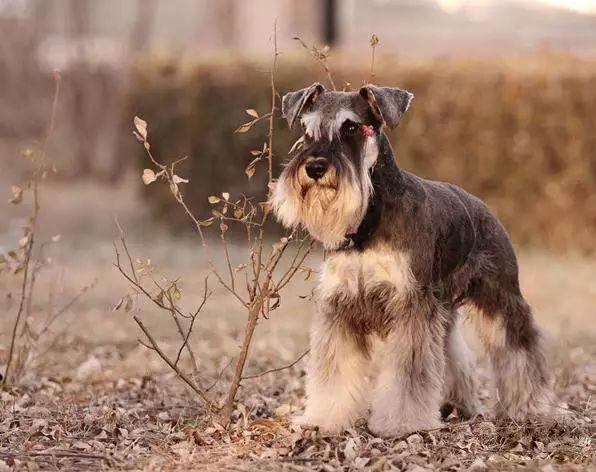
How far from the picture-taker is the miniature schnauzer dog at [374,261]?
578 centimetres

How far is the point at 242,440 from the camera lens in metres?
6.25

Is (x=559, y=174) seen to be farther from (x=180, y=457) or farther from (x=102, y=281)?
(x=180, y=457)

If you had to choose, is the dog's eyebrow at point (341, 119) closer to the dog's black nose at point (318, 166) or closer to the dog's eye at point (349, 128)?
the dog's eye at point (349, 128)

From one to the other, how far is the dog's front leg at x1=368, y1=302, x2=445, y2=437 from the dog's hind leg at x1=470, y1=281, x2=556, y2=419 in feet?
1.89

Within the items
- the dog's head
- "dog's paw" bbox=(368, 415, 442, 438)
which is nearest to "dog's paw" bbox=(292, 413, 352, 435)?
"dog's paw" bbox=(368, 415, 442, 438)

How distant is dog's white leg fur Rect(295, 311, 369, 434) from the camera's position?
618cm

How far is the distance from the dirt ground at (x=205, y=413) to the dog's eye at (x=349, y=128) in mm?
1436

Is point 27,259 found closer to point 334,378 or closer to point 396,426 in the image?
point 334,378

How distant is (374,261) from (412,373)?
1.94 ft

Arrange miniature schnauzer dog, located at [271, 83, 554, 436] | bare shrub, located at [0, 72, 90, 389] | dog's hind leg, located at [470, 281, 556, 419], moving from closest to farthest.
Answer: miniature schnauzer dog, located at [271, 83, 554, 436], dog's hind leg, located at [470, 281, 556, 419], bare shrub, located at [0, 72, 90, 389]

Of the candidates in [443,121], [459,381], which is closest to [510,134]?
[443,121]

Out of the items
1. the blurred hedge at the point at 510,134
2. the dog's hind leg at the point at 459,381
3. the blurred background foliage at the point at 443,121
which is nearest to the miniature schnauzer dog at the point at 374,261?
the dog's hind leg at the point at 459,381

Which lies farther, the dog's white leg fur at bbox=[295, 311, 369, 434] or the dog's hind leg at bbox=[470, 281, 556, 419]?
the dog's hind leg at bbox=[470, 281, 556, 419]

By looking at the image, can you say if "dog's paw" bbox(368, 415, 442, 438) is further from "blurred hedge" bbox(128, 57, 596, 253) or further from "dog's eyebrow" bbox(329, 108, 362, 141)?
"blurred hedge" bbox(128, 57, 596, 253)
